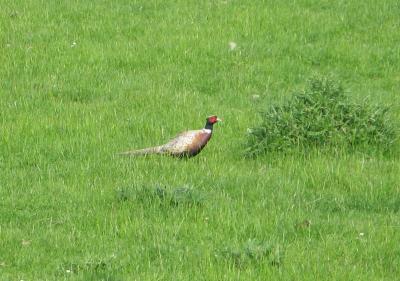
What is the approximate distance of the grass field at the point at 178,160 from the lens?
804 centimetres

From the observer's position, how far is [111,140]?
39.0ft

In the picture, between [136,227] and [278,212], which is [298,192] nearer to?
Result: [278,212]

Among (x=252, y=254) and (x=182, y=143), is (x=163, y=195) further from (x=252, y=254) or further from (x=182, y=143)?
(x=182, y=143)

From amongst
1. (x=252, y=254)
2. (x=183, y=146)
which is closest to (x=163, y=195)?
(x=252, y=254)

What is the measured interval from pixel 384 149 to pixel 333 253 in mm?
3631

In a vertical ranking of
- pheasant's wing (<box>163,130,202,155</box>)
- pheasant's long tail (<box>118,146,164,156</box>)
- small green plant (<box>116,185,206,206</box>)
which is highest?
small green plant (<box>116,185,206,206</box>)

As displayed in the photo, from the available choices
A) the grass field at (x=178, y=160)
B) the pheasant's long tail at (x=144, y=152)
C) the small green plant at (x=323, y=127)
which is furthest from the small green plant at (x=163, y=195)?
the small green plant at (x=323, y=127)

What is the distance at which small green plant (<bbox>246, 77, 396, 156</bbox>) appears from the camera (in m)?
11.3

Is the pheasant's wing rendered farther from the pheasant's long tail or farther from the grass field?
the grass field

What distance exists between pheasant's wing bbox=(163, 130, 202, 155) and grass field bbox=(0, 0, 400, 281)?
0.58 feet

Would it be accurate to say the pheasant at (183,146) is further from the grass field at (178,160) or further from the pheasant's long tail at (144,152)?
the grass field at (178,160)

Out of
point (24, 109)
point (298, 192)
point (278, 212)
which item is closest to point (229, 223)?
point (278, 212)

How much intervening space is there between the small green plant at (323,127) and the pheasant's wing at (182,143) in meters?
0.67

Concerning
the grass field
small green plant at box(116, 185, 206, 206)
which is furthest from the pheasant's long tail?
small green plant at box(116, 185, 206, 206)
